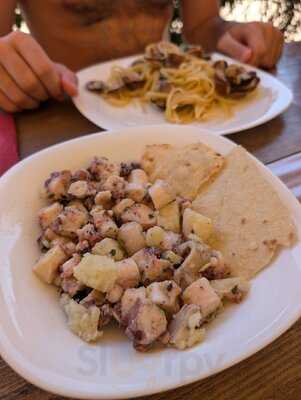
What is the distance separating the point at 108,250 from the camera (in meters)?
0.75

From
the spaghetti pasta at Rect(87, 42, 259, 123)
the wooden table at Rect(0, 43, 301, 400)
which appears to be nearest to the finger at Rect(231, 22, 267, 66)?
the wooden table at Rect(0, 43, 301, 400)

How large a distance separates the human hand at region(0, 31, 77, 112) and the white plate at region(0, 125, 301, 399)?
577mm

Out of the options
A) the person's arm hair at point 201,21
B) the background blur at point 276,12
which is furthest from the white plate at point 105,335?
the background blur at point 276,12

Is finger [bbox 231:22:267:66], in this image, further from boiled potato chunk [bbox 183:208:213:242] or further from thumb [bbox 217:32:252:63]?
boiled potato chunk [bbox 183:208:213:242]

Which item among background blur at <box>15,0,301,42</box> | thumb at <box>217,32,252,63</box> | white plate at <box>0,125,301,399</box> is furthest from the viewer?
background blur at <box>15,0,301,42</box>

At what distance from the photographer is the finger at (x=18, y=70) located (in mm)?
1340

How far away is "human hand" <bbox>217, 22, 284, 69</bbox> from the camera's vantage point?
1725 mm

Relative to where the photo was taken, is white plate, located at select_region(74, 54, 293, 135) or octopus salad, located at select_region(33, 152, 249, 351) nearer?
octopus salad, located at select_region(33, 152, 249, 351)

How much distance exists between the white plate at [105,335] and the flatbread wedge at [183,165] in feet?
0.51

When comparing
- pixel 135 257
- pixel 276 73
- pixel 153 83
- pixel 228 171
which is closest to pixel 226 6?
pixel 276 73

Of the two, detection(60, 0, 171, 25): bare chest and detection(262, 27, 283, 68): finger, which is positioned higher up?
detection(60, 0, 171, 25): bare chest

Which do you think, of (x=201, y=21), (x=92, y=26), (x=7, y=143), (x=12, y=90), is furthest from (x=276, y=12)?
(x=7, y=143)

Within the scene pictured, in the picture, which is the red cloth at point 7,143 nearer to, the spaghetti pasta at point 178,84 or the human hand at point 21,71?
the human hand at point 21,71

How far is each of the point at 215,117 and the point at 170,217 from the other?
0.62 metres
